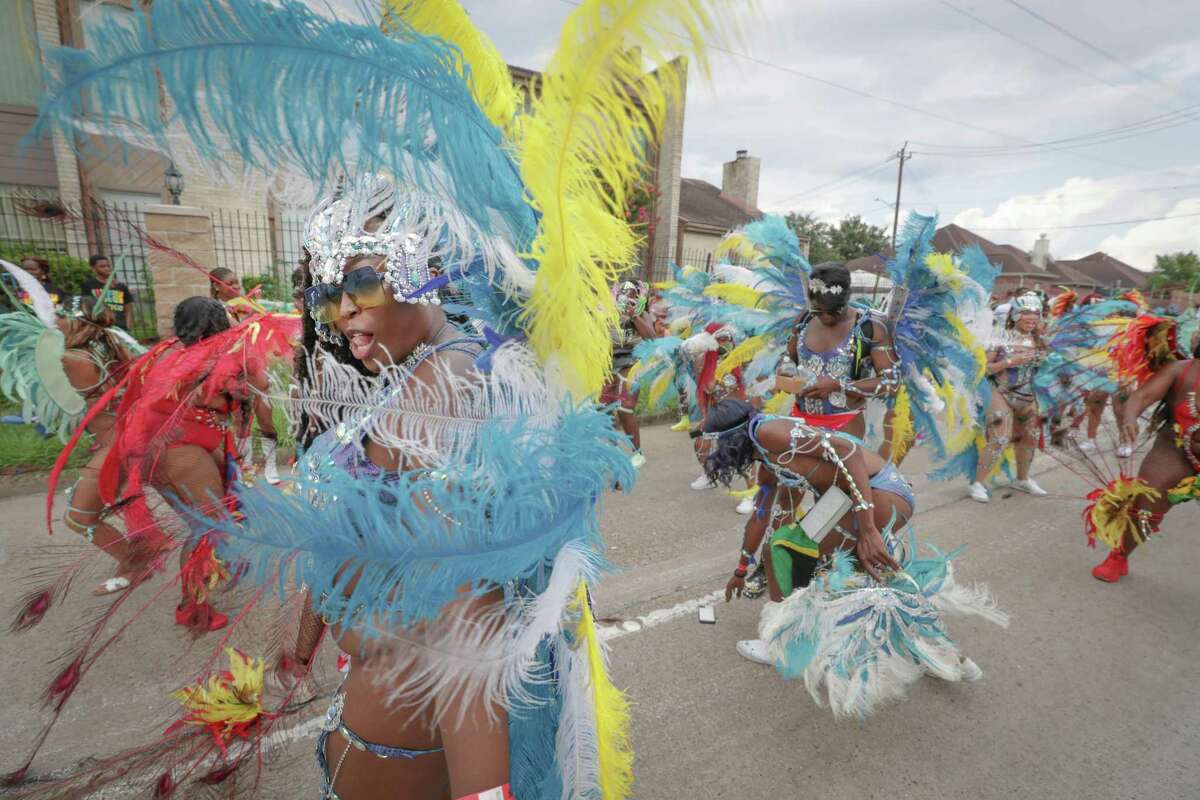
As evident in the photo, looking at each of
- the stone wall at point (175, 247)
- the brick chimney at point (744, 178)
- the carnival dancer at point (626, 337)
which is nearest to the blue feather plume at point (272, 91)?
the carnival dancer at point (626, 337)

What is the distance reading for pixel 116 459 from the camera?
2.31m

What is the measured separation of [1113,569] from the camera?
440 cm

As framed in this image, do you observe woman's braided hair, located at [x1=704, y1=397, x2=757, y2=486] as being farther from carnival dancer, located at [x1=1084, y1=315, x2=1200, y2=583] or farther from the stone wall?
the stone wall

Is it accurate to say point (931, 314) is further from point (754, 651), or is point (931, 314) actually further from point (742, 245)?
point (754, 651)

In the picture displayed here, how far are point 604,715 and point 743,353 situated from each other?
339 centimetres

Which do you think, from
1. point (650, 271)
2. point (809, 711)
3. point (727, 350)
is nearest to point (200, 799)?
point (809, 711)

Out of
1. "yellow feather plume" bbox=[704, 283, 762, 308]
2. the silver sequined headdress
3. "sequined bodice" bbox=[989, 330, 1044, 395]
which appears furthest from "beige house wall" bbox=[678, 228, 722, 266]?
the silver sequined headdress

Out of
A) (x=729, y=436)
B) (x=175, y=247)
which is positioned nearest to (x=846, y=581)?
(x=729, y=436)

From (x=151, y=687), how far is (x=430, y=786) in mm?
2381

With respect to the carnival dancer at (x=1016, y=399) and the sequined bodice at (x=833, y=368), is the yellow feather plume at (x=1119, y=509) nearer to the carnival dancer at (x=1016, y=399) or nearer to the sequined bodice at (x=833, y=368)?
the carnival dancer at (x=1016, y=399)

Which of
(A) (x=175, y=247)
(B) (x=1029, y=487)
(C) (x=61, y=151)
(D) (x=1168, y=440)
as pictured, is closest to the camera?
(C) (x=61, y=151)

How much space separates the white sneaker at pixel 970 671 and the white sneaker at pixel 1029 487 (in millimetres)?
3989

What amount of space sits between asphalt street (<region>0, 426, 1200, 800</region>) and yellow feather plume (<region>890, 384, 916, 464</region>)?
1018 millimetres

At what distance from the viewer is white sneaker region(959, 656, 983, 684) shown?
3166mm
